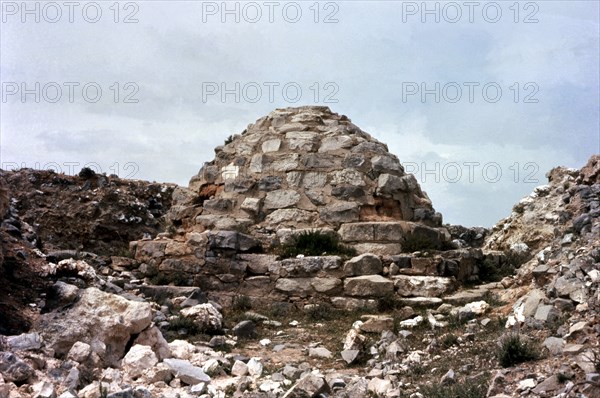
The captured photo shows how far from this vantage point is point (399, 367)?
5.43 m

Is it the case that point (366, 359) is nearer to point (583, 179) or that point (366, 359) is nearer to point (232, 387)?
point (232, 387)

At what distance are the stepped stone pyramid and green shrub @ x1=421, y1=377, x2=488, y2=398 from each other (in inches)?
183

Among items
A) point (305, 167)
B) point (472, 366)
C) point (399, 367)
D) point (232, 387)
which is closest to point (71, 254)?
point (305, 167)

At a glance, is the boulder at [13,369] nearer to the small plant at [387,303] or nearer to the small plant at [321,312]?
the small plant at [321,312]

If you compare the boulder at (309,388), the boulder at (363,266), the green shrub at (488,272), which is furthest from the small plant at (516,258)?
the boulder at (309,388)

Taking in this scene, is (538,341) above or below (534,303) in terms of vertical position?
below

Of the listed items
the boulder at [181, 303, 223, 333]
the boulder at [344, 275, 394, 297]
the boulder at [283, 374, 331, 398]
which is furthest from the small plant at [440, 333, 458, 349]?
the boulder at [181, 303, 223, 333]

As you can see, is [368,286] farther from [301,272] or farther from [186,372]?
[186,372]

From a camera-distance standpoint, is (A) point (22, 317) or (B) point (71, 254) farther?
(B) point (71, 254)

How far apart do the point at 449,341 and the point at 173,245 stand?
4643 mm

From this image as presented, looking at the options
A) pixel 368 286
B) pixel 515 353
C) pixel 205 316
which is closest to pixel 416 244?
pixel 368 286

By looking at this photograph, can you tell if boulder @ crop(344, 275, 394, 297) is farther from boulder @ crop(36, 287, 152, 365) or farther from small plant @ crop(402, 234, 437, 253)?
boulder @ crop(36, 287, 152, 365)

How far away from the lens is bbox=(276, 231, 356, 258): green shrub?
8.55 metres

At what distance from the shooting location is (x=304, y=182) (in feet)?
31.3
